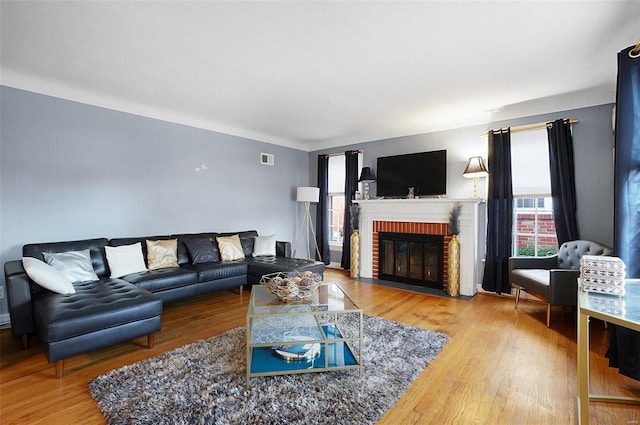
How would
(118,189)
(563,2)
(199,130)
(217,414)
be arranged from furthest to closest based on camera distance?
(199,130), (118,189), (563,2), (217,414)

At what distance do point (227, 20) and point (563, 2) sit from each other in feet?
7.40

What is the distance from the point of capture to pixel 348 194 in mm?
5621

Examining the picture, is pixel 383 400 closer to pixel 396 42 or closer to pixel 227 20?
pixel 396 42

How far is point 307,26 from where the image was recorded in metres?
2.18

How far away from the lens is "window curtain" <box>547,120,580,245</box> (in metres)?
3.53

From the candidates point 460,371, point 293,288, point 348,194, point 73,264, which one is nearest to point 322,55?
point 293,288

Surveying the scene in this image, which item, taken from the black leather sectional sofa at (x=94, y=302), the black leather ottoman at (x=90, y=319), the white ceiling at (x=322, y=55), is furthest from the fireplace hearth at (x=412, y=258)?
the black leather ottoman at (x=90, y=319)

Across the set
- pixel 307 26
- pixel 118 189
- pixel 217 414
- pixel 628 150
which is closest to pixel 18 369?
pixel 217 414

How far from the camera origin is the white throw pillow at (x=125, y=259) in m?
3.25

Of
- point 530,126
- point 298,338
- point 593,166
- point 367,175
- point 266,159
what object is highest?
point 530,126

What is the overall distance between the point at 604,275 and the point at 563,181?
2.37m

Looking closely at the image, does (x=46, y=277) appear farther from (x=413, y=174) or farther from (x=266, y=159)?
(x=413, y=174)

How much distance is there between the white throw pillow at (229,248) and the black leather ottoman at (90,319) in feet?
5.23

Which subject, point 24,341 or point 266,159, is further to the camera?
point 266,159
